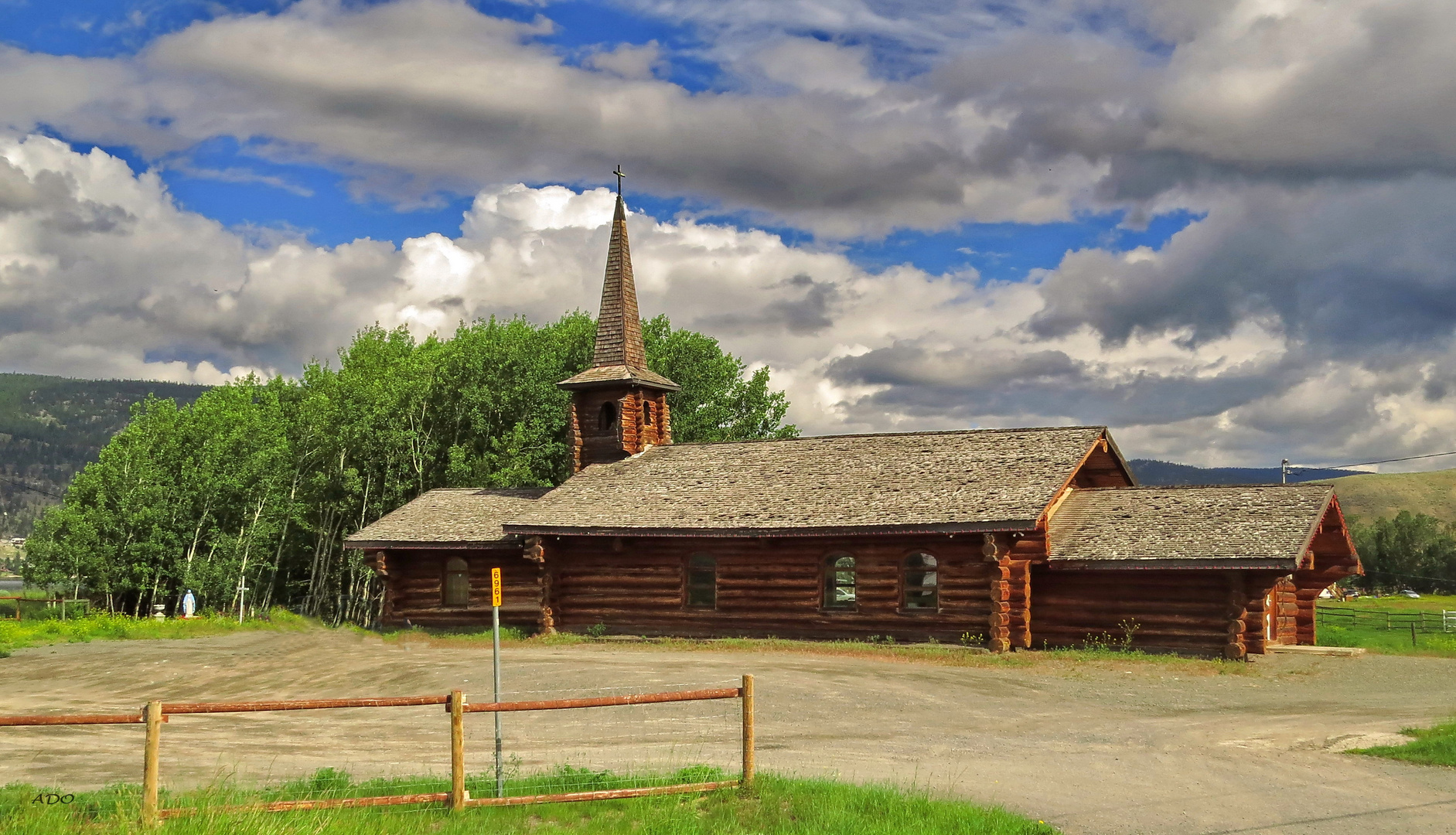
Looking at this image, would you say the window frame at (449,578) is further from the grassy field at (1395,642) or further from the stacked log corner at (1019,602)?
the grassy field at (1395,642)

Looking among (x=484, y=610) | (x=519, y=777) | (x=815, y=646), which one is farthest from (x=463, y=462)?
(x=519, y=777)

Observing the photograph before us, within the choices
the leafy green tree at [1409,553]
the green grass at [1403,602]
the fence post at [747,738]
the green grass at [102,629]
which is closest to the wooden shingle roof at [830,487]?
the green grass at [102,629]

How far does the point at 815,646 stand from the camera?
26.9 m

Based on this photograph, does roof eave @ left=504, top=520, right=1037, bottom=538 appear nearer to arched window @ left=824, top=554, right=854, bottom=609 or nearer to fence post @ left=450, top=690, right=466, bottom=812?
arched window @ left=824, top=554, right=854, bottom=609

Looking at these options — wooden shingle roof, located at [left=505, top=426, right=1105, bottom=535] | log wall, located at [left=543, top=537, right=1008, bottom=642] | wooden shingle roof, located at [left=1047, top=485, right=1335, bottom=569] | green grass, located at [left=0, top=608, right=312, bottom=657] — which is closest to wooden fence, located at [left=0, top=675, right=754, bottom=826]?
wooden shingle roof, located at [left=505, top=426, right=1105, bottom=535]

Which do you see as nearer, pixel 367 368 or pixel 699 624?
pixel 699 624

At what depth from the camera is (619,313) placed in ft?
125

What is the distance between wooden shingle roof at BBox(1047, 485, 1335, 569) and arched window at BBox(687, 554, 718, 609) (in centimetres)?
873

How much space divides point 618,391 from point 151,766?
27.7 meters

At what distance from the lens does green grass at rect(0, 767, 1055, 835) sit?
949 centimetres

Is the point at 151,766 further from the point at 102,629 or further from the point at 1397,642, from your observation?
the point at 1397,642

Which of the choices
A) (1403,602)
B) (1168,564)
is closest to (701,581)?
(1168,564)

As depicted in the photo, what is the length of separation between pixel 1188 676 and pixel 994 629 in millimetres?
4566

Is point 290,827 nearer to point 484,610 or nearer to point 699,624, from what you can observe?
point 699,624
